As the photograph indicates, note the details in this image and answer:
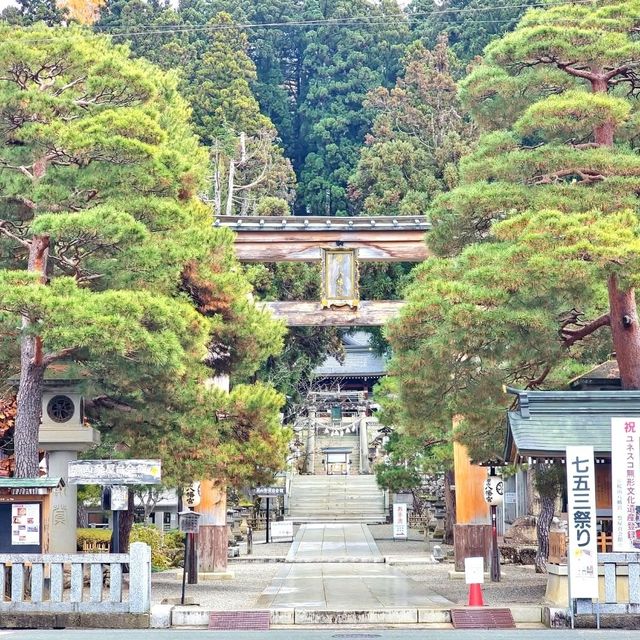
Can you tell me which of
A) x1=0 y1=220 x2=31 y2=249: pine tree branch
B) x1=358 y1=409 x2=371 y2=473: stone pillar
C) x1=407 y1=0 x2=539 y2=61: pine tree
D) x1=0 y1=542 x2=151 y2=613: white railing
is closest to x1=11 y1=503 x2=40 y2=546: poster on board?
x1=0 y1=542 x2=151 y2=613: white railing

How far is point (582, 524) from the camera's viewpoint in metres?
17.8

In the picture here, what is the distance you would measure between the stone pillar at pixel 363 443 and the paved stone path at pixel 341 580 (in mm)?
17889

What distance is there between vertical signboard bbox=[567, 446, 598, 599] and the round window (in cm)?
1068

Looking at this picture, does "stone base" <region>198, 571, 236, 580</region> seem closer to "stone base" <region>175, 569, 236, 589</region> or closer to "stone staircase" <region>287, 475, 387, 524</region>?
"stone base" <region>175, 569, 236, 589</region>

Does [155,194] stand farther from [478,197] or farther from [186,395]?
[478,197]

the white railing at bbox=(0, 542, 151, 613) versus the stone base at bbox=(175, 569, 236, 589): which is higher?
the white railing at bbox=(0, 542, 151, 613)

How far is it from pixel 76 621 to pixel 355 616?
14.4 feet

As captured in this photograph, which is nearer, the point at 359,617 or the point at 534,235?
the point at 359,617

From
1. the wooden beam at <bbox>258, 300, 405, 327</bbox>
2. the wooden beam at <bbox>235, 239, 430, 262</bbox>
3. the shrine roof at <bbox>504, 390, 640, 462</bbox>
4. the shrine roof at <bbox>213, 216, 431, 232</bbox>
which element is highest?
the shrine roof at <bbox>213, 216, 431, 232</bbox>

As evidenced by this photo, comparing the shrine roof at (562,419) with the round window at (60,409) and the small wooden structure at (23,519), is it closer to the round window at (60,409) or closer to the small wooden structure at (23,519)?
the small wooden structure at (23,519)

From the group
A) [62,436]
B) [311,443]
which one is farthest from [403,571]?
[311,443]

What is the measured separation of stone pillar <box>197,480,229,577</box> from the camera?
28.9 meters

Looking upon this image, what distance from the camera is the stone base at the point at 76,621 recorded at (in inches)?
723

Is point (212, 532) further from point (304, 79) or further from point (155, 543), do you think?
point (304, 79)
